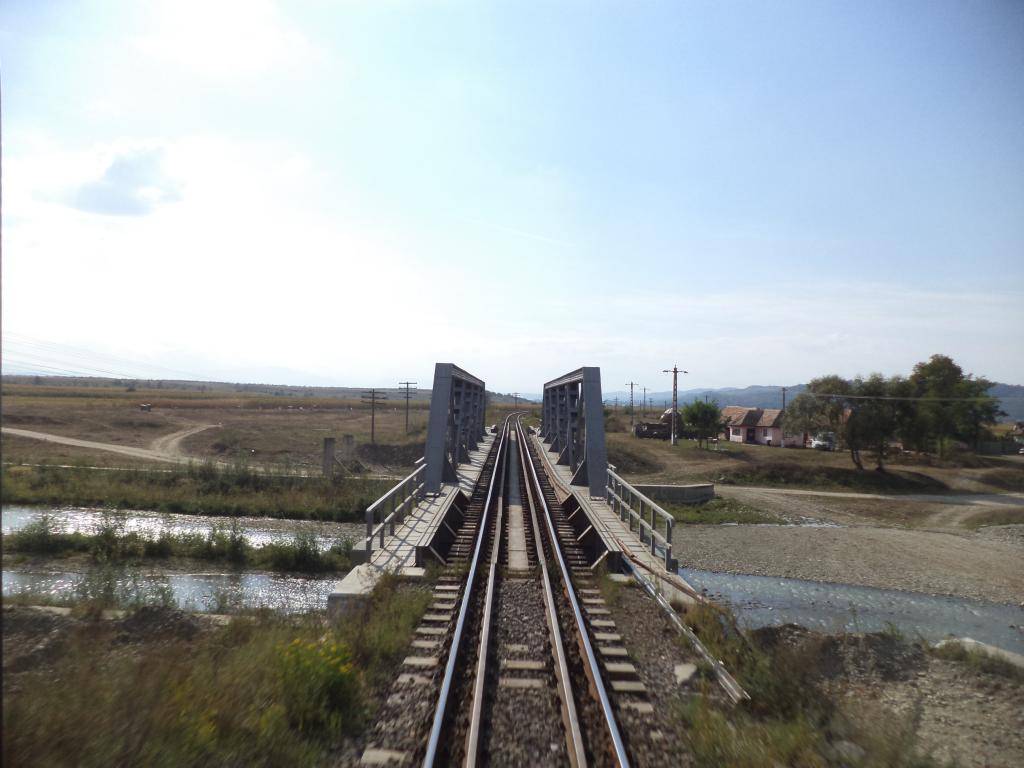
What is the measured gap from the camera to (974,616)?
1614 cm

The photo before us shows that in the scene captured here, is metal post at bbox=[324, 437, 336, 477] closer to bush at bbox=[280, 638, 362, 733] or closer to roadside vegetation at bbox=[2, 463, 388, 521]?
roadside vegetation at bbox=[2, 463, 388, 521]

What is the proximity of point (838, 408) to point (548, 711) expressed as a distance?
43774mm

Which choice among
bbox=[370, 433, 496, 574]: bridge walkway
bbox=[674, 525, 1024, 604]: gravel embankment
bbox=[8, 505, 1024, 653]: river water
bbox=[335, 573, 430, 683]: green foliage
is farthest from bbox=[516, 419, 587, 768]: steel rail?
bbox=[674, 525, 1024, 604]: gravel embankment

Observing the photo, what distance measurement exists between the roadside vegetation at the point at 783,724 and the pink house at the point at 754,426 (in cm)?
5793

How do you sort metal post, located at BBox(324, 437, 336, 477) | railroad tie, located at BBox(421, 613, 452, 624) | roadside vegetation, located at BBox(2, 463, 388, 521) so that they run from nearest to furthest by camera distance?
railroad tie, located at BBox(421, 613, 452, 624), roadside vegetation, located at BBox(2, 463, 388, 521), metal post, located at BBox(324, 437, 336, 477)

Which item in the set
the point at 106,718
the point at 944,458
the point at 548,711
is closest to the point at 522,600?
the point at 548,711

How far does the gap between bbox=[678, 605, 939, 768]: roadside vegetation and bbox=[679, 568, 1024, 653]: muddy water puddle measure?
258 inches

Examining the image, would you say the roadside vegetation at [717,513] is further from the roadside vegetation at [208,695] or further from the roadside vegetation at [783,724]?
the roadside vegetation at [208,695]

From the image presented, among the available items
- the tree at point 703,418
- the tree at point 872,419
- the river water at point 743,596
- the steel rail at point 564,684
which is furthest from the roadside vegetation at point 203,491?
the tree at point 703,418

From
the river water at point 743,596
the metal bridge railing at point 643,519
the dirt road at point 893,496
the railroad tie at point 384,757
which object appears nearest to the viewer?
the railroad tie at point 384,757

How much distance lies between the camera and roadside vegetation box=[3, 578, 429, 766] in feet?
12.2

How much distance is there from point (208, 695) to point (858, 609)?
1656 cm

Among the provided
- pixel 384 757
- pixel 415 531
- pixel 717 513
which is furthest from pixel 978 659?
pixel 717 513

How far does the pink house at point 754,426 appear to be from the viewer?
61.6m
